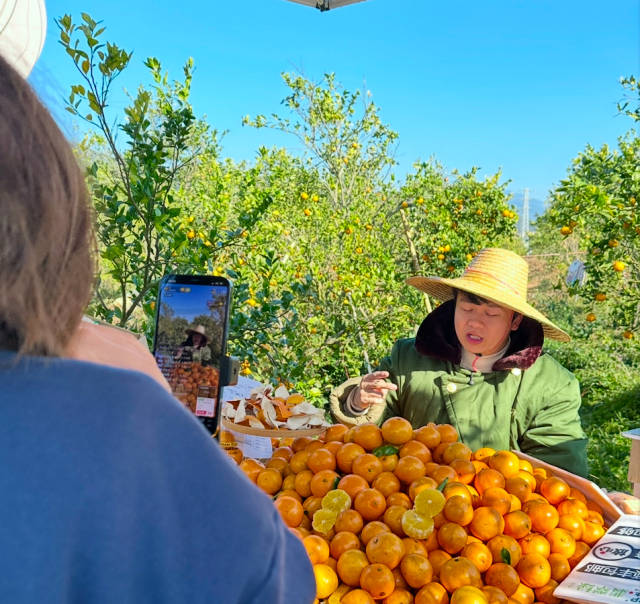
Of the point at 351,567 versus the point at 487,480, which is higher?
the point at 487,480

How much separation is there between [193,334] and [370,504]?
64 cm

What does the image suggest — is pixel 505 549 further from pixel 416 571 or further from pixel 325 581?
pixel 325 581

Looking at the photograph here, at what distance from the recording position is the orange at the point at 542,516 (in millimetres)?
1584

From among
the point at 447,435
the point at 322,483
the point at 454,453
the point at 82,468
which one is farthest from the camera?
the point at 447,435

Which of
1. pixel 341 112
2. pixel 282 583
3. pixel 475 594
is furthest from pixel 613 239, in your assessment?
pixel 282 583

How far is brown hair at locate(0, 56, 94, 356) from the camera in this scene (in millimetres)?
532

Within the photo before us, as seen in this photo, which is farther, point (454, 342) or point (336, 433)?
point (454, 342)

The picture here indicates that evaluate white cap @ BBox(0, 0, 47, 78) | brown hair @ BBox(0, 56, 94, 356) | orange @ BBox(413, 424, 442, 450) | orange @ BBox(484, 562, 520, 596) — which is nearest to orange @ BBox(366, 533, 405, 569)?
orange @ BBox(484, 562, 520, 596)

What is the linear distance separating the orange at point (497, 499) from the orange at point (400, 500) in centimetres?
20

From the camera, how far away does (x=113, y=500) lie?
0.51 m

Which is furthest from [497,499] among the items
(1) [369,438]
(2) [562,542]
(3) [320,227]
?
(3) [320,227]

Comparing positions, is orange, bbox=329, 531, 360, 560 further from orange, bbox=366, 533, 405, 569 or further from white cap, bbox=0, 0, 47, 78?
white cap, bbox=0, 0, 47, 78

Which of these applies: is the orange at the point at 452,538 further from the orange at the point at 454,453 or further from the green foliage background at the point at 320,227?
the green foliage background at the point at 320,227

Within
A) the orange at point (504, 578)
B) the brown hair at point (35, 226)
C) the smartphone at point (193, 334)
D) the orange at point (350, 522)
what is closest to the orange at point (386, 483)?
the orange at point (350, 522)
